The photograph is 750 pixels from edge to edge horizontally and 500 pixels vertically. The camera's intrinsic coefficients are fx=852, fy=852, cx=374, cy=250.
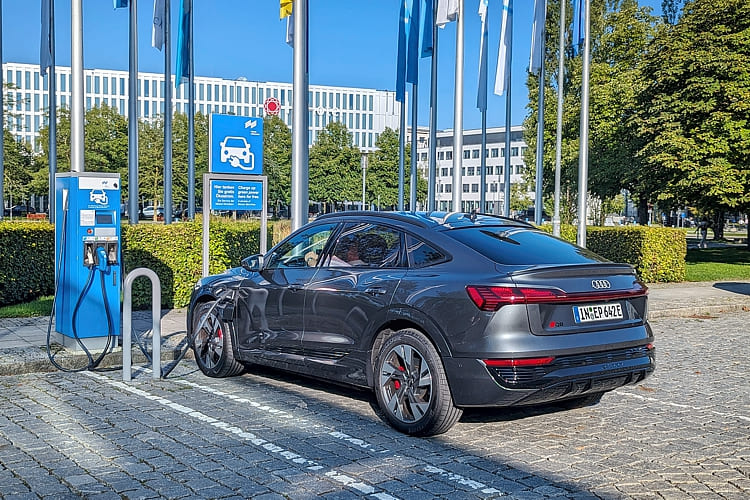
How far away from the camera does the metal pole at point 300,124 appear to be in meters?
12.5

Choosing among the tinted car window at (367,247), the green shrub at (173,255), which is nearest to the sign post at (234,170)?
the green shrub at (173,255)

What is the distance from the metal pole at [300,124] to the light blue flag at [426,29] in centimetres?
1240

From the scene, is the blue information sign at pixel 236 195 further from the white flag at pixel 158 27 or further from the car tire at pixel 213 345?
the white flag at pixel 158 27

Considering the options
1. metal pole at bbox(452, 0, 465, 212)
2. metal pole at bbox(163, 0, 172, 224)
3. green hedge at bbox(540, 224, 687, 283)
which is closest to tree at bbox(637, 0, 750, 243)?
green hedge at bbox(540, 224, 687, 283)

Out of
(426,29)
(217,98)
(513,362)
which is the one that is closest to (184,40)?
(426,29)

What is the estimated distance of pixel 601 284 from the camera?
6.21 m

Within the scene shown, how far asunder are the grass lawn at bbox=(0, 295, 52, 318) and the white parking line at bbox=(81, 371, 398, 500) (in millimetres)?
4391

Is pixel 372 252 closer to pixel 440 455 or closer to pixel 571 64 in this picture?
pixel 440 455

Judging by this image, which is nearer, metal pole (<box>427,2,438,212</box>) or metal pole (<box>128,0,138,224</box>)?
metal pole (<box>128,0,138,224</box>)

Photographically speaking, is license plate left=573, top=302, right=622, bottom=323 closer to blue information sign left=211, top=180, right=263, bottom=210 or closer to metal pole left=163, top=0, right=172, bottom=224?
blue information sign left=211, top=180, right=263, bottom=210

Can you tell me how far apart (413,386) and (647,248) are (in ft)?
51.7

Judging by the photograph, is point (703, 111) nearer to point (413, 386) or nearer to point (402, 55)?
point (402, 55)

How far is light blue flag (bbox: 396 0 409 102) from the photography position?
26.1m

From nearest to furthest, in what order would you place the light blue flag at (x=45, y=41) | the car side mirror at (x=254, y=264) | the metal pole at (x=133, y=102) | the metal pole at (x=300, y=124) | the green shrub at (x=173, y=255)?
the car side mirror at (x=254, y=264) < the metal pole at (x=300, y=124) < the green shrub at (x=173, y=255) < the metal pole at (x=133, y=102) < the light blue flag at (x=45, y=41)
